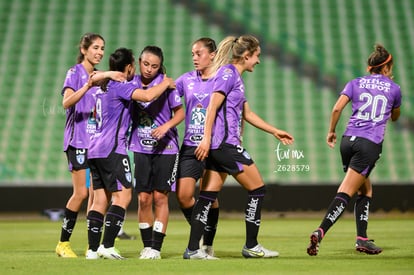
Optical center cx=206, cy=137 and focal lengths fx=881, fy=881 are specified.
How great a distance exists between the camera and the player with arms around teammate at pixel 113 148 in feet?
25.1

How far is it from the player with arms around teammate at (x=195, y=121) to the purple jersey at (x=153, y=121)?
134 millimetres

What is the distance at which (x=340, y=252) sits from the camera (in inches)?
340

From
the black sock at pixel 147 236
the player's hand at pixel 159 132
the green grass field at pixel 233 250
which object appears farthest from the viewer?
the black sock at pixel 147 236

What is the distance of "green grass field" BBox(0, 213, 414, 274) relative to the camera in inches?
268

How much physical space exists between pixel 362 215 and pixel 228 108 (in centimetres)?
207

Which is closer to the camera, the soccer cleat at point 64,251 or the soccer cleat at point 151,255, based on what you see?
the soccer cleat at point 151,255

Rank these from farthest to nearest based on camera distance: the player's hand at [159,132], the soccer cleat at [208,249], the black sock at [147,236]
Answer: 1. the soccer cleat at [208,249]
2. the black sock at [147,236]
3. the player's hand at [159,132]

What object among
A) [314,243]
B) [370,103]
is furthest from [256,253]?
[370,103]

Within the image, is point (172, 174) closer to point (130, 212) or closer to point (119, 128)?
point (119, 128)

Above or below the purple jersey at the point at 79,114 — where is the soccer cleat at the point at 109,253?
below

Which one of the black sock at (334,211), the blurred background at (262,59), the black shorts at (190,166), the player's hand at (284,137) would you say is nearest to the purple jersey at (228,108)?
the black shorts at (190,166)

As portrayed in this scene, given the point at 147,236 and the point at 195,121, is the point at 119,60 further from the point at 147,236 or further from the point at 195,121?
the point at 147,236

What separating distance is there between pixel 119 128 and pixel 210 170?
34.9 inches

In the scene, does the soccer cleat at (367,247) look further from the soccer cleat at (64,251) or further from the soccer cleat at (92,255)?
the soccer cleat at (64,251)
